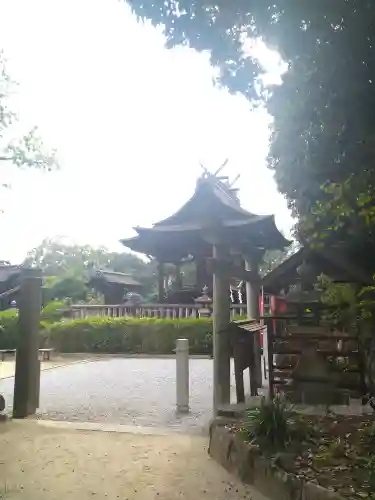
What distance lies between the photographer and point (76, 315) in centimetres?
1962

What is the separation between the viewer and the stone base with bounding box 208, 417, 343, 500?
10.5 ft

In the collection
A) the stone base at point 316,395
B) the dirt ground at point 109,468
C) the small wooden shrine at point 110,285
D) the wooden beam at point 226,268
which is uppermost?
the small wooden shrine at point 110,285

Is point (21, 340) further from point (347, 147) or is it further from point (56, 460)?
point (347, 147)

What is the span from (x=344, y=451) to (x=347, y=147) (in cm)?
245

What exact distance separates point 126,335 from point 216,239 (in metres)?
11.8

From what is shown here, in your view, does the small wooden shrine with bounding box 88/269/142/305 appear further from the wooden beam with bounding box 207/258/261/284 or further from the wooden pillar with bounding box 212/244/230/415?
the wooden beam with bounding box 207/258/261/284

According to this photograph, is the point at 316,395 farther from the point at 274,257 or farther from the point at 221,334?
the point at 274,257

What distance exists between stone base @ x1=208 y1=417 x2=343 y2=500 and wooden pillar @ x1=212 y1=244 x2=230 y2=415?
0.96 meters

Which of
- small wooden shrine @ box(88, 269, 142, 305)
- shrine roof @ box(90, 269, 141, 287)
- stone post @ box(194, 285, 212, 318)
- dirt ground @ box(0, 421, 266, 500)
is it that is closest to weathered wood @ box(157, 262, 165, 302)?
stone post @ box(194, 285, 212, 318)

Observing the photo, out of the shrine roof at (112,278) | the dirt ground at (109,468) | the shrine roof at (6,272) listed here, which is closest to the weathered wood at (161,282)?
the shrine roof at (6,272)

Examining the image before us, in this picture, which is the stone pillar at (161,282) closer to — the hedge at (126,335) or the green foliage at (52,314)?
the hedge at (126,335)

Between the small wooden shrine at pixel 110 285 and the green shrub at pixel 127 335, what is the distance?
473 inches

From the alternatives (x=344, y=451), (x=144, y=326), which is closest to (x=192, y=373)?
(x=144, y=326)

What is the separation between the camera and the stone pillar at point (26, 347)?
663cm
